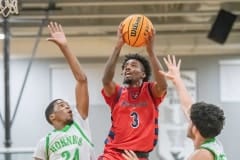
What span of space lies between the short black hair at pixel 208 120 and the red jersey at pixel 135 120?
892 millimetres

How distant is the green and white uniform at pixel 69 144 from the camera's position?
134 inches

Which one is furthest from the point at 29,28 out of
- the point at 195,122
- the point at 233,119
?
the point at 195,122

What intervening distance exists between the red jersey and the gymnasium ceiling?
318 centimetres

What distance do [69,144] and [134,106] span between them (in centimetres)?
54

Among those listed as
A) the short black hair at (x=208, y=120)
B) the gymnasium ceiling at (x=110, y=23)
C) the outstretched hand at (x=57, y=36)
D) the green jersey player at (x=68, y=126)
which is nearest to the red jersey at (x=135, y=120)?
the green jersey player at (x=68, y=126)

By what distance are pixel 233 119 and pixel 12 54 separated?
14.0ft

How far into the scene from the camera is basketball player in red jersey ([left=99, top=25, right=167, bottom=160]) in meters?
3.61

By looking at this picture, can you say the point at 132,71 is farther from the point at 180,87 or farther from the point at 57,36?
the point at 57,36

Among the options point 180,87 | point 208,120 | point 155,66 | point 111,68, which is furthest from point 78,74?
point 208,120

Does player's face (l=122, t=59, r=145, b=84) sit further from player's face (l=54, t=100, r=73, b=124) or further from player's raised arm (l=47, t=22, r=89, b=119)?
player's face (l=54, t=100, r=73, b=124)

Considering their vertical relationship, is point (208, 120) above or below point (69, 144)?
above

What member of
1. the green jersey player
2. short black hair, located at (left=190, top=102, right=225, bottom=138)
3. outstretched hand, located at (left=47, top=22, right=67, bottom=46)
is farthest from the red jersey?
short black hair, located at (left=190, top=102, right=225, bottom=138)

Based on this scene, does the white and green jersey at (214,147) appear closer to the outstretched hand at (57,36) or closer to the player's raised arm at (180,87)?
the player's raised arm at (180,87)

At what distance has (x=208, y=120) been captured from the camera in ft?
8.94
